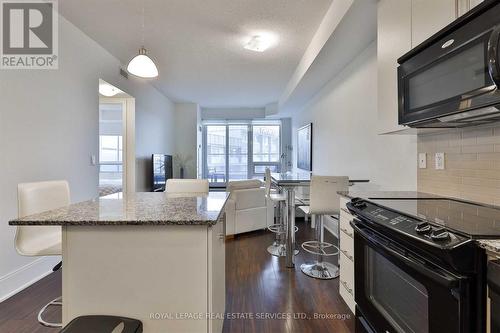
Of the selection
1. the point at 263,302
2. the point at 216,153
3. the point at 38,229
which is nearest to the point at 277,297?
the point at 263,302

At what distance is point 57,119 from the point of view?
2.80 metres

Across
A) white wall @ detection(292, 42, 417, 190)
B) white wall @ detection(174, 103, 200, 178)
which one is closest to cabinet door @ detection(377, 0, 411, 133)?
white wall @ detection(292, 42, 417, 190)

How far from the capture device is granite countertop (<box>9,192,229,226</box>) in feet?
4.06

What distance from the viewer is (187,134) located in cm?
716

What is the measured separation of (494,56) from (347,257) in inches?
59.9

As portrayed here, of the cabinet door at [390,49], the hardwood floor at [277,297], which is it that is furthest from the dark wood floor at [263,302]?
the cabinet door at [390,49]

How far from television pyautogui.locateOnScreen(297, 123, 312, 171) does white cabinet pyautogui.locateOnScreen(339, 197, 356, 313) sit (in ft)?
11.2

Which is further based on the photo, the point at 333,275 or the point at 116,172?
the point at 116,172

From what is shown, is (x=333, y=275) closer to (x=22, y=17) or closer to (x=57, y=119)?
(x=57, y=119)

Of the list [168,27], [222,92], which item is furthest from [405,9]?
[222,92]

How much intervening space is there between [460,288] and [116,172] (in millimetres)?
6654

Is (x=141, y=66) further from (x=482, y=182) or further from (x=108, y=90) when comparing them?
(x=482, y=182)

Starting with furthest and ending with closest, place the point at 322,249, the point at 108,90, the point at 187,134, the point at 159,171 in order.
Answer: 1. the point at 187,134
2. the point at 159,171
3. the point at 108,90
4. the point at 322,249

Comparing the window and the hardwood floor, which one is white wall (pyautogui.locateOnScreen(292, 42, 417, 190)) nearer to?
the hardwood floor
